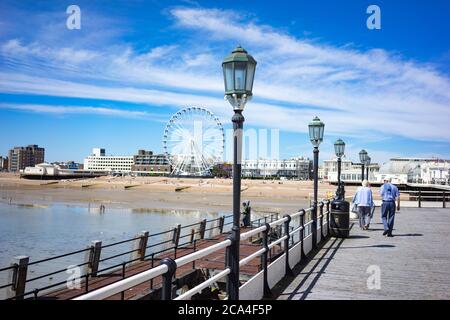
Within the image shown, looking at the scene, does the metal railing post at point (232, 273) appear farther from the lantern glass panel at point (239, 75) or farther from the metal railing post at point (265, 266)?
the lantern glass panel at point (239, 75)

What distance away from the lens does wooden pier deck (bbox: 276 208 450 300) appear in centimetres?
721

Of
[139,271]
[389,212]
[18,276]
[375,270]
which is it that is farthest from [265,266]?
[389,212]

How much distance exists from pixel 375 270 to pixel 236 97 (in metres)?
5.00

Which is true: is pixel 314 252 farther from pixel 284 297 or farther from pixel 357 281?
pixel 284 297

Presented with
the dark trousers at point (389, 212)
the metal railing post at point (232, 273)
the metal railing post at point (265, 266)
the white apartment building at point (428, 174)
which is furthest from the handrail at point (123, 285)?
the white apartment building at point (428, 174)

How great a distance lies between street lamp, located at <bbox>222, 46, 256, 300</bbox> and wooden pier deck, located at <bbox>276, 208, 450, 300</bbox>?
5.02 feet

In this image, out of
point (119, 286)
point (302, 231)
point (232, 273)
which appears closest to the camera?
point (119, 286)

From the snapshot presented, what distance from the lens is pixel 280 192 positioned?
86.6 m

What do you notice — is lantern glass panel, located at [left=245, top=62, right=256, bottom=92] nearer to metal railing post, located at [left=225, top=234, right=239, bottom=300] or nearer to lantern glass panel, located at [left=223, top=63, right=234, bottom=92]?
lantern glass panel, located at [left=223, top=63, right=234, bottom=92]

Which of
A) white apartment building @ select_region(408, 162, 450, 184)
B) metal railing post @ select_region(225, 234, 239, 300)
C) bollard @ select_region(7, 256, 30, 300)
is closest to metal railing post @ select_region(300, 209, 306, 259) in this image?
metal railing post @ select_region(225, 234, 239, 300)

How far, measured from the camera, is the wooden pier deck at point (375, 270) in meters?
7.21

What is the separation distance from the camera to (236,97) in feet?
20.2

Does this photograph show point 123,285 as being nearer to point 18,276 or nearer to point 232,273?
point 232,273
